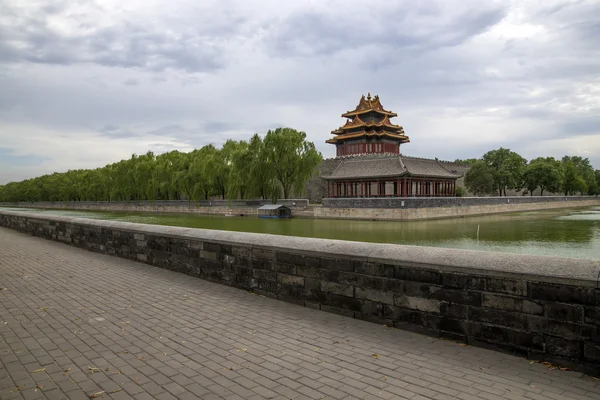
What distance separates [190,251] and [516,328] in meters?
5.89

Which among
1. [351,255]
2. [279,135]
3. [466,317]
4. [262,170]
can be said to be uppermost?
[279,135]

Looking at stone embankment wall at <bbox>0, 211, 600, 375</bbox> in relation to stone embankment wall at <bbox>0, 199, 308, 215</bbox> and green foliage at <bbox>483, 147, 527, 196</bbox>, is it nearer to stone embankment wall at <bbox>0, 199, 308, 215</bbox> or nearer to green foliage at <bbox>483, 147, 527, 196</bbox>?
stone embankment wall at <bbox>0, 199, 308, 215</bbox>

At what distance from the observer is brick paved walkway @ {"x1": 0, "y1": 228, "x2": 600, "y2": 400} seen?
3.43 m

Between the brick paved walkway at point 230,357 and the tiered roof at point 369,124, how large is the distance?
5909 cm

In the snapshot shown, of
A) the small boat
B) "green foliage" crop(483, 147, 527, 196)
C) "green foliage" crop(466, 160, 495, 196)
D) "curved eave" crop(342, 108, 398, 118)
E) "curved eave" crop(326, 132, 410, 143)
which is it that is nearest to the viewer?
the small boat

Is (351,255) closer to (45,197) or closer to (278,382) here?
(278,382)

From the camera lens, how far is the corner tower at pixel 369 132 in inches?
2499

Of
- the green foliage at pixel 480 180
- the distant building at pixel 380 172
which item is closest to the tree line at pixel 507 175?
the green foliage at pixel 480 180

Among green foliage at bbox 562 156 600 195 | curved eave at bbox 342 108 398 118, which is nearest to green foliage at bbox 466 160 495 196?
curved eave at bbox 342 108 398 118

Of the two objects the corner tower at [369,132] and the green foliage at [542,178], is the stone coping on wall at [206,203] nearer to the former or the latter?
the corner tower at [369,132]

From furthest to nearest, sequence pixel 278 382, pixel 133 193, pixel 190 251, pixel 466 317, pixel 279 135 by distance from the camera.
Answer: pixel 133 193 < pixel 279 135 < pixel 190 251 < pixel 466 317 < pixel 278 382

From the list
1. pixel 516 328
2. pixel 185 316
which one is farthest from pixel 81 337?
pixel 516 328

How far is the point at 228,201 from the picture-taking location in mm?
52000

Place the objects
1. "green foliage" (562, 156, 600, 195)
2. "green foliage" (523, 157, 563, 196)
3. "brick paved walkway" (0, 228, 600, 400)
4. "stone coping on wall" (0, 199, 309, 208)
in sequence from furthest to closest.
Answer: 1. "green foliage" (562, 156, 600, 195)
2. "green foliage" (523, 157, 563, 196)
3. "stone coping on wall" (0, 199, 309, 208)
4. "brick paved walkway" (0, 228, 600, 400)
